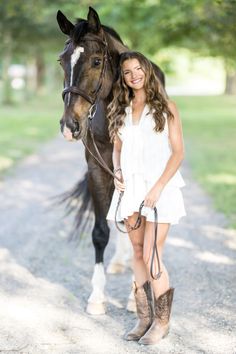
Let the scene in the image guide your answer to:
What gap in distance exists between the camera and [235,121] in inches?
957

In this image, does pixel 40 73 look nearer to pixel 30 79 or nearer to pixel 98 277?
pixel 30 79

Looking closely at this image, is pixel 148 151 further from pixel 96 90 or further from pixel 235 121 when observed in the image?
pixel 235 121

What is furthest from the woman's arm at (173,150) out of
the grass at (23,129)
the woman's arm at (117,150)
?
the grass at (23,129)

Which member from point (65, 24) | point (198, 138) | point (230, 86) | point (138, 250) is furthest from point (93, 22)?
point (230, 86)

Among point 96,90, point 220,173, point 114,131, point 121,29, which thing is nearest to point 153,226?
point 114,131

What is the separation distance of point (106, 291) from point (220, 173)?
22.5 ft

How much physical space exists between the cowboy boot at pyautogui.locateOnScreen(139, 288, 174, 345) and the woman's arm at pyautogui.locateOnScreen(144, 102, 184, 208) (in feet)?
2.08

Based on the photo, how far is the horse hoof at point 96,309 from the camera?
14.9ft

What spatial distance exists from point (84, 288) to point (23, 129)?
48.5 feet

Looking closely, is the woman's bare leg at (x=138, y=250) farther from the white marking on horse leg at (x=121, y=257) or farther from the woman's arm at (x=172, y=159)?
the white marking on horse leg at (x=121, y=257)

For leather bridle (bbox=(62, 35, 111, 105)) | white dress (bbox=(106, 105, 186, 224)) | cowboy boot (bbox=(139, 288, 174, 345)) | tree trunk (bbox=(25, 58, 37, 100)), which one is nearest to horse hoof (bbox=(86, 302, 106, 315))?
cowboy boot (bbox=(139, 288, 174, 345))

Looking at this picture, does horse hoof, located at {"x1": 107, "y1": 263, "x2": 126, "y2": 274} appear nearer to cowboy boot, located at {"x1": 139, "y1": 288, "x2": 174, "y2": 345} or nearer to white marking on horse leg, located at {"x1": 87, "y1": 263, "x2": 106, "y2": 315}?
white marking on horse leg, located at {"x1": 87, "y1": 263, "x2": 106, "y2": 315}

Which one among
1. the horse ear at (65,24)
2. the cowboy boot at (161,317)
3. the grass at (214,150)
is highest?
the horse ear at (65,24)

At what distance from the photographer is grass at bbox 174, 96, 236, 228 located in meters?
9.51
